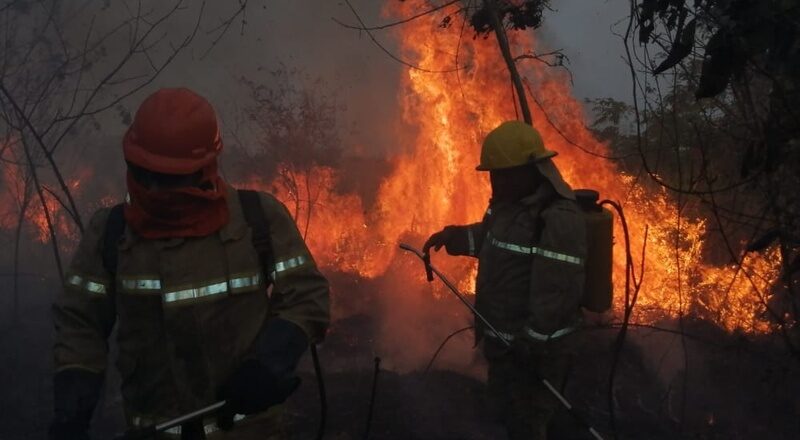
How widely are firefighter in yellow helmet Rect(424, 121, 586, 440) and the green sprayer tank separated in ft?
0.45

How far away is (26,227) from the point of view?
1755 centimetres

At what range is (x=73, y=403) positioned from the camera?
6.83ft

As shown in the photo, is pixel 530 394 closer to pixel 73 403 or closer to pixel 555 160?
pixel 73 403

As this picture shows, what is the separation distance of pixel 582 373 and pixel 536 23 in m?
5.09

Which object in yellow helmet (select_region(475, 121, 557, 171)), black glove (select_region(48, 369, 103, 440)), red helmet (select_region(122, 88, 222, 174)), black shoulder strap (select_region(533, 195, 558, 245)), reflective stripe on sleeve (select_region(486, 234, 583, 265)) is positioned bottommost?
black glove (select_region(48, 369, 103, 440))

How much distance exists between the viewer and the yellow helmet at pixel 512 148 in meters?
3.84

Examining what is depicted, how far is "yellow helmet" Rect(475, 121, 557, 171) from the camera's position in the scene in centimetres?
384

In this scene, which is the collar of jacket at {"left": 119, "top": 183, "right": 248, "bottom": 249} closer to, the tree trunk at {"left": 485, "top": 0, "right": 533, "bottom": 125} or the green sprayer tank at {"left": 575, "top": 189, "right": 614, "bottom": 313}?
the green sprayer tank at {"left": 575, "top": 189, "right": 614, "bottom": 313}

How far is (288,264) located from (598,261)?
7.43ft

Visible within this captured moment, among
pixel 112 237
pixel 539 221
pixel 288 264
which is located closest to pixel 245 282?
pixel 288 264

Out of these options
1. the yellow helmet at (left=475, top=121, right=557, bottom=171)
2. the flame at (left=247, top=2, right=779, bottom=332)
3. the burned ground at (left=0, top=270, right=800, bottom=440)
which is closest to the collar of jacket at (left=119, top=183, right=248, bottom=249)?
the yellow helmet at (left=475, top=121, right=557, bottom=171)

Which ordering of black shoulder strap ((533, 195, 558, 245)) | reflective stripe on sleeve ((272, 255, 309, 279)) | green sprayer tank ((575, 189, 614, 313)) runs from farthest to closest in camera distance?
1. green sprayer tank ((575, 189, 614, 313))
2. black shoulder strap ((533, 195, 558, 245))
3. reflective stripe on sleeve ((272, 255, 309, 279))

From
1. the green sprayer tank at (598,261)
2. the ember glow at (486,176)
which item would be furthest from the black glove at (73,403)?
the ember glow at (486,176)

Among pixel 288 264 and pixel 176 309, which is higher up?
pixel 288 264
